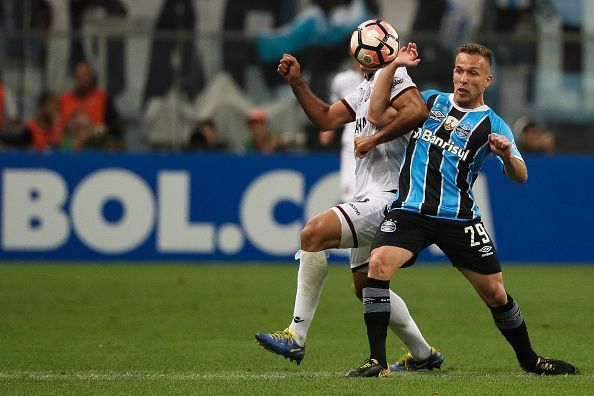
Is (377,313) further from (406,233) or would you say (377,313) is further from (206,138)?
(206,138)

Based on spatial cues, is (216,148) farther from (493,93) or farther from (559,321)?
(559,321)

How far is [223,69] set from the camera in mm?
18688

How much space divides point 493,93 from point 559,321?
7306 millimetres

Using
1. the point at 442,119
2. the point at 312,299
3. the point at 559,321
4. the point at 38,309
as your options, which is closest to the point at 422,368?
the point at 312,299

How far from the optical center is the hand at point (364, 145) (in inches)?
331

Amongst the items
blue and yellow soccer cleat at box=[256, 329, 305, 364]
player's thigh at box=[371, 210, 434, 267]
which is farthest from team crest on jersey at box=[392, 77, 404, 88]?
blue and yellow soccer cleat at box=[256, 329, 305, 364]

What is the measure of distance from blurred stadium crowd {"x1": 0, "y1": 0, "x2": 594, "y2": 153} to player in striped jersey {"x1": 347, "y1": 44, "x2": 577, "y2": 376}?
9.97 meters

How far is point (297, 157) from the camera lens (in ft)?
57.1

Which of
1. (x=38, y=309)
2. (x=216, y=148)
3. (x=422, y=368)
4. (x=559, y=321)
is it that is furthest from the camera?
(x=216, y=148)

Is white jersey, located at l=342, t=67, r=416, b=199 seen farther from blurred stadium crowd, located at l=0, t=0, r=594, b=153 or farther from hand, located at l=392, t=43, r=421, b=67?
blurred stadium crowd, located at l=0, t=0, r=594, b=153

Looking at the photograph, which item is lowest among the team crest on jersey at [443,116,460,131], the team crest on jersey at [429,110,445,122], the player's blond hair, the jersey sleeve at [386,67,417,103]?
the team crest on jersey at [443,116,460,131]

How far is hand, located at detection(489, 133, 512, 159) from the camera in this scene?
7734 mm

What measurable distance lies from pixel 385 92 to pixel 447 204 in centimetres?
87

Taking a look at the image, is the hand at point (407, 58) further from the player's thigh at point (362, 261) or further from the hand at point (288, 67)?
the player's thigh at point (362, 261)
